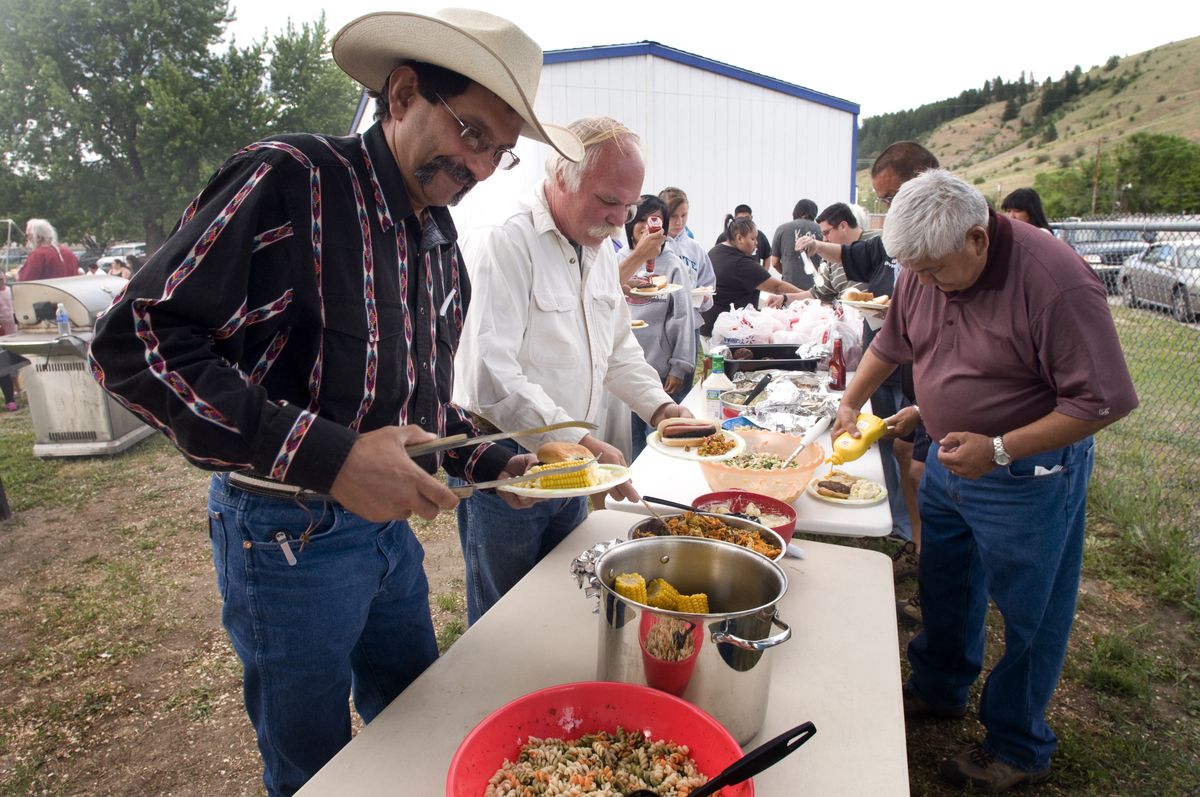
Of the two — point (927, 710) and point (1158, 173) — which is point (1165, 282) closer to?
point (927, 710)

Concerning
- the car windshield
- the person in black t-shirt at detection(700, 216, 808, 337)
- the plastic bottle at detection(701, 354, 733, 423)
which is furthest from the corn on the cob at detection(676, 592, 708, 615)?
the person in black t-shirt at detection(700, 216, 808, 337)

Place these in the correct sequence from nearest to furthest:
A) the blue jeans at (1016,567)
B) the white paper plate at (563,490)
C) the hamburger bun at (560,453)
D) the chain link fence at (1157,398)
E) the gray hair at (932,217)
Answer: the white paper plate at (563,490) → the hamburger bun at (560,453) → the gray hair at (932,217) → the blue jeans at (1016,567) → the chain link fence at (1157,398)

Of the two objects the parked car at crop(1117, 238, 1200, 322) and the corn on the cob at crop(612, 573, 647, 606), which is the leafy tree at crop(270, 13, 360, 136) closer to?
the parked car at crop(1117, 238, 1200, 322)

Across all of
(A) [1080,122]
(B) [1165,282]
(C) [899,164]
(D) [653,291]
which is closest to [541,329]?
(D) [653,291]

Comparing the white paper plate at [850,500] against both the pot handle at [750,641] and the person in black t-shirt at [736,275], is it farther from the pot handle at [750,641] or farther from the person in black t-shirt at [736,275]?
the person in black t-shirt at [736,275]

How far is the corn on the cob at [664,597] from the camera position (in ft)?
4.44

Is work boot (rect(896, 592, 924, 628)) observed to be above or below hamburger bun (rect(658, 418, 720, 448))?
below

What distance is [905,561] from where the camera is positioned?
4.23 metres

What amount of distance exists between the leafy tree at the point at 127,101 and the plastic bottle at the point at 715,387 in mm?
24758

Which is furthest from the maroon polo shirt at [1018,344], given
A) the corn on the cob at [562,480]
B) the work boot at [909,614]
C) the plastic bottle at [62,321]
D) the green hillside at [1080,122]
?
the green hillside at [1080,122]

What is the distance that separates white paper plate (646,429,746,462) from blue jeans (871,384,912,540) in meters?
2.14

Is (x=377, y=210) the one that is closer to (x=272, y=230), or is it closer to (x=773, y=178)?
(x=272, y=230)

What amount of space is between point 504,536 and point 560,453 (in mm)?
506

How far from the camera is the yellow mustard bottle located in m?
2.58
